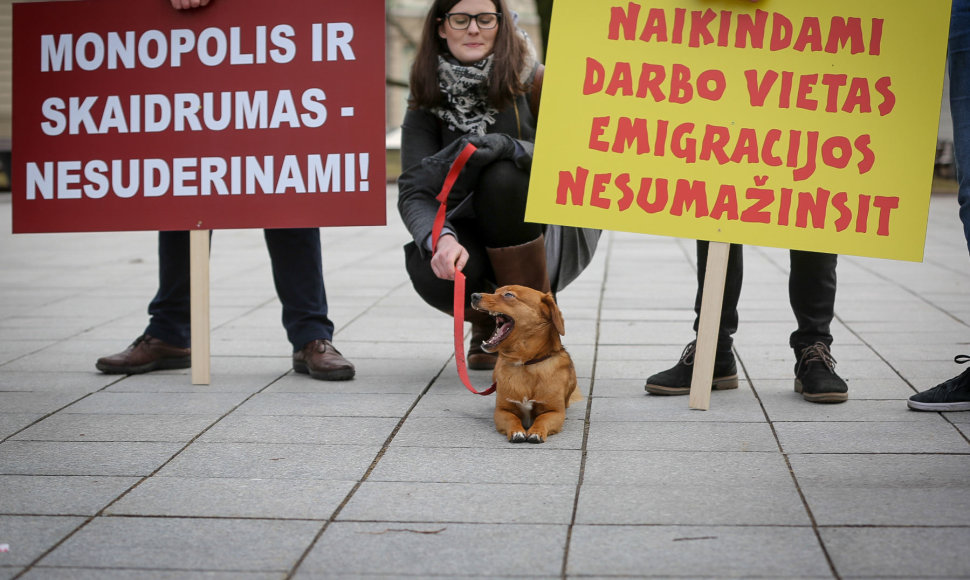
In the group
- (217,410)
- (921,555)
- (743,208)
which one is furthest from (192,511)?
(743,208)

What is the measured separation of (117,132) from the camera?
14.4 ft

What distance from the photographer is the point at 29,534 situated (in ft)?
8.48

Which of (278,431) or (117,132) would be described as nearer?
(278,431)

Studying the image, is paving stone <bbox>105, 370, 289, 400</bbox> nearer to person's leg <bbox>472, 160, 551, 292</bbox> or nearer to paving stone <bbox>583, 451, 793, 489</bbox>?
person's leg <bbox>472, 160, 551, 292</bbox>

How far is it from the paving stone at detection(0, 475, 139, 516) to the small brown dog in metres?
1.14

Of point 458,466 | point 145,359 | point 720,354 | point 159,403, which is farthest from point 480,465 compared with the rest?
point 145,359

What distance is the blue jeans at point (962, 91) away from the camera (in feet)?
12.4

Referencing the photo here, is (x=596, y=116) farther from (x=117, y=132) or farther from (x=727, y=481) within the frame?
(x=117, y=132)

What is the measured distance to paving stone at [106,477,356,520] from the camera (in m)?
2.73

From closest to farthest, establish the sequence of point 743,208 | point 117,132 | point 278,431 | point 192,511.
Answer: point 192,511
point 278,431
point 743,208
point 117,132

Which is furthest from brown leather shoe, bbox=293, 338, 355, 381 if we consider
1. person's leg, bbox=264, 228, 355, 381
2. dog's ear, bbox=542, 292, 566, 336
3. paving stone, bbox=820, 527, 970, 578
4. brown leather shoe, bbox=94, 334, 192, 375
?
A: paving stone, bbox=820, 527, 970, 578

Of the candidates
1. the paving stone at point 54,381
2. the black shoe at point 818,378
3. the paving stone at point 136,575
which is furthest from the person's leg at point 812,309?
the paving stone at point 54,381

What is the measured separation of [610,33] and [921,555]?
6.77 feet

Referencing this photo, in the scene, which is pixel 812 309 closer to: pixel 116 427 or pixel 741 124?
pixel 741 124
